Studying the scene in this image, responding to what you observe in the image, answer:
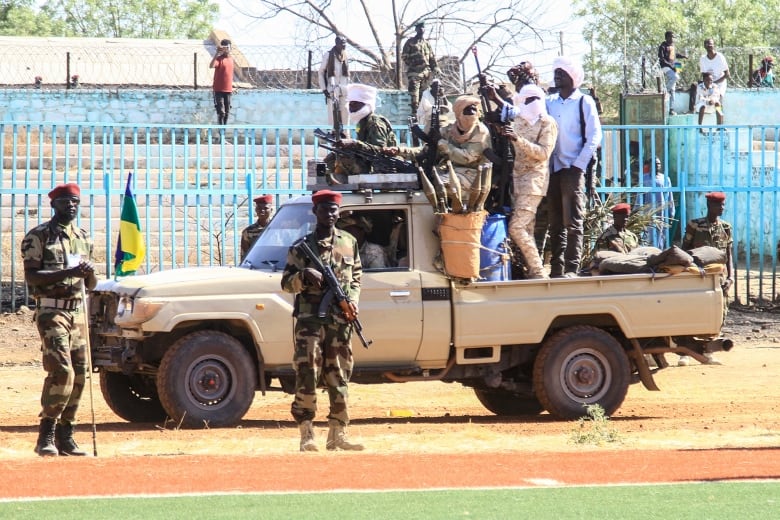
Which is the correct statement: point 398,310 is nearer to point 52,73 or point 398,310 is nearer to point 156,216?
point 156,216

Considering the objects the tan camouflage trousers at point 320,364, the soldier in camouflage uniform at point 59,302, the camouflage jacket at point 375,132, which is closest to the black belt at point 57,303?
the soldier in camouflage uniform at point 59,302

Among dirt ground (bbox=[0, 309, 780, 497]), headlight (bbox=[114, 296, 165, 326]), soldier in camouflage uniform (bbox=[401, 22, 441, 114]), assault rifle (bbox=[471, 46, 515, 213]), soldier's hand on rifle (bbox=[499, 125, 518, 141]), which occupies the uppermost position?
soldier in camouflage uniform (bbox=[401, 22, 441, 114])

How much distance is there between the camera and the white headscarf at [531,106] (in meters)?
12.4

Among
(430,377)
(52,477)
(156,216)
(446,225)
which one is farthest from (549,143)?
(156,216)

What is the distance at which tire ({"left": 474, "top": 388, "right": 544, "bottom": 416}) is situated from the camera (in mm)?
13094

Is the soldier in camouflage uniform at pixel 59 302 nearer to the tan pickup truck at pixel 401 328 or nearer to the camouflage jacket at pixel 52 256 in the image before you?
the camouflage jacket at pixel 52 256

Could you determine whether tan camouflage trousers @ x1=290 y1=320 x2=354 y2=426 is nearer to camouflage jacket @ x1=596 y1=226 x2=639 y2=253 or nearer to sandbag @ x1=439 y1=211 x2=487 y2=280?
sandbag @ x1=439 y1=211 x2=487 y2=280

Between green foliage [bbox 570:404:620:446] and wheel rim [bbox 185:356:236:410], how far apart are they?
2.81 m

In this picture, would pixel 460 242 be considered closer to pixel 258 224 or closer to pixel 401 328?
pixel 401 328

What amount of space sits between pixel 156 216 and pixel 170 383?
10.9m

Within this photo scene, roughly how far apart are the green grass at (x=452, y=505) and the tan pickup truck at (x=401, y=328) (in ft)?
11.7

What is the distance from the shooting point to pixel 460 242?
452 inches

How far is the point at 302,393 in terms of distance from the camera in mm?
10133

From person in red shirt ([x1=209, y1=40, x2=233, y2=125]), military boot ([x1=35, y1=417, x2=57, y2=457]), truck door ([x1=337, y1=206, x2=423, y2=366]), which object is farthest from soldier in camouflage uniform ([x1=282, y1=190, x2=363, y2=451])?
person in red shirt ([x1=209, y1=40, x2=233, y2=125])
